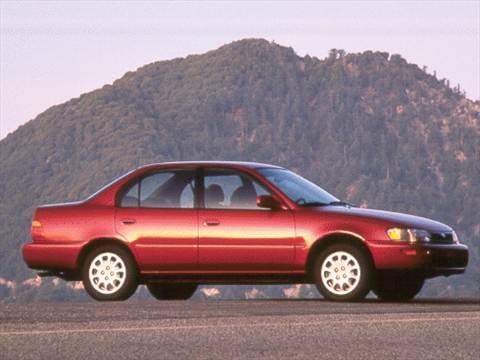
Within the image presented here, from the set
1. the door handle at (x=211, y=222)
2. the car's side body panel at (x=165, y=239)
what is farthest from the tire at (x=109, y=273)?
the door handle at (x=211, y=222)

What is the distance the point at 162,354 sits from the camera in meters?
8.87

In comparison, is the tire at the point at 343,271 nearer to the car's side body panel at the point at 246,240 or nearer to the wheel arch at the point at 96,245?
the car's side body panel at the point at 246,240

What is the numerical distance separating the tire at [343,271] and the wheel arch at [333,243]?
5 centimetres

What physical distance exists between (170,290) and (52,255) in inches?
62.1

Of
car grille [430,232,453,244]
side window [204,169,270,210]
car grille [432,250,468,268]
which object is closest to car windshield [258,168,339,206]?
side window [204,169,270,210]

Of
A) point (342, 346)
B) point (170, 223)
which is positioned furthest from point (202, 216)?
point (342, 346)

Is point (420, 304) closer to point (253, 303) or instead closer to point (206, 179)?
point (253, 303)

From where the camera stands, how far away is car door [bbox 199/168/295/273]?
1459 centimetres

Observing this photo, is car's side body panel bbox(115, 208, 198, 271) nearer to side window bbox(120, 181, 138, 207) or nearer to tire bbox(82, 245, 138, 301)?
tire bbox(82, 245, 138, 301)

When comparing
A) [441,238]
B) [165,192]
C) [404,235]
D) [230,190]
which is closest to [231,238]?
[230,190]

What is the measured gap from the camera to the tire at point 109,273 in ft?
48.9

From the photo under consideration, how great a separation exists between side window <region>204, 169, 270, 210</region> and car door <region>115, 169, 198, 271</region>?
18 cm

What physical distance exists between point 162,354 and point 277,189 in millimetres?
6194

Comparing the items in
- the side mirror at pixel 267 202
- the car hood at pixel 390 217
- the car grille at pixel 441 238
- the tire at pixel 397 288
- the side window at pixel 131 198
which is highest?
the side window at pixel 131 198
